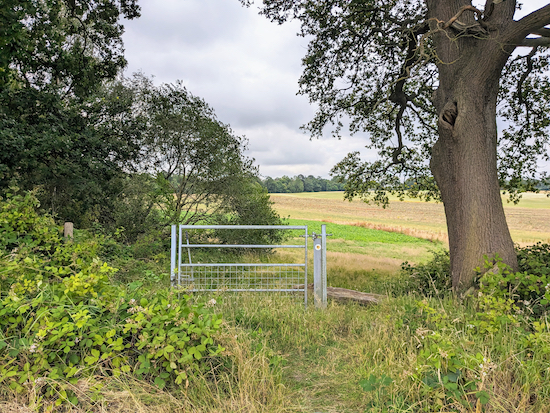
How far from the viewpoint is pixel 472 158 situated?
17.4ft

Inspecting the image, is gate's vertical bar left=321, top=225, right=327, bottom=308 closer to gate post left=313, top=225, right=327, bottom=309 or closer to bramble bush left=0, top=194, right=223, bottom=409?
gate post left=313, top=225, right=327, bottom=309

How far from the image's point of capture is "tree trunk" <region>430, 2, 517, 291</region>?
201 inches

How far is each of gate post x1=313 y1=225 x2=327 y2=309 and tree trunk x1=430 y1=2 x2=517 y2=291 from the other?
82.3 inches

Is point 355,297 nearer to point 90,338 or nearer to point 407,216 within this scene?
point 90,338

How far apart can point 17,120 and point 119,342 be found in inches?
303


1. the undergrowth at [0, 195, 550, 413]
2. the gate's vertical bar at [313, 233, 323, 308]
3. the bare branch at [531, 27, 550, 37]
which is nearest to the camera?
the undergrowth at [0, 195, 550, 413]

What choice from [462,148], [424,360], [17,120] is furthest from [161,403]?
[17,120]

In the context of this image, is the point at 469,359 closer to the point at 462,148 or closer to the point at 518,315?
the point at 518,315

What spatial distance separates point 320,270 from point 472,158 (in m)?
2.96

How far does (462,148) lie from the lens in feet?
17.7

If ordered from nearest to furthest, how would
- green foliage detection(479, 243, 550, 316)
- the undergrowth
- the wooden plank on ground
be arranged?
the undergrowth < green foliage detection(479, 243, 550, 316) < the wooden plank on ground

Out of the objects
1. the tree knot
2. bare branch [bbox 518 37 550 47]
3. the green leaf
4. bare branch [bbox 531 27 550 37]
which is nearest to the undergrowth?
the green leaf

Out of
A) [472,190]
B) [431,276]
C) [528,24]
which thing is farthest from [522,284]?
[528,24]

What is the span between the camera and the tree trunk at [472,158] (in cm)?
511
